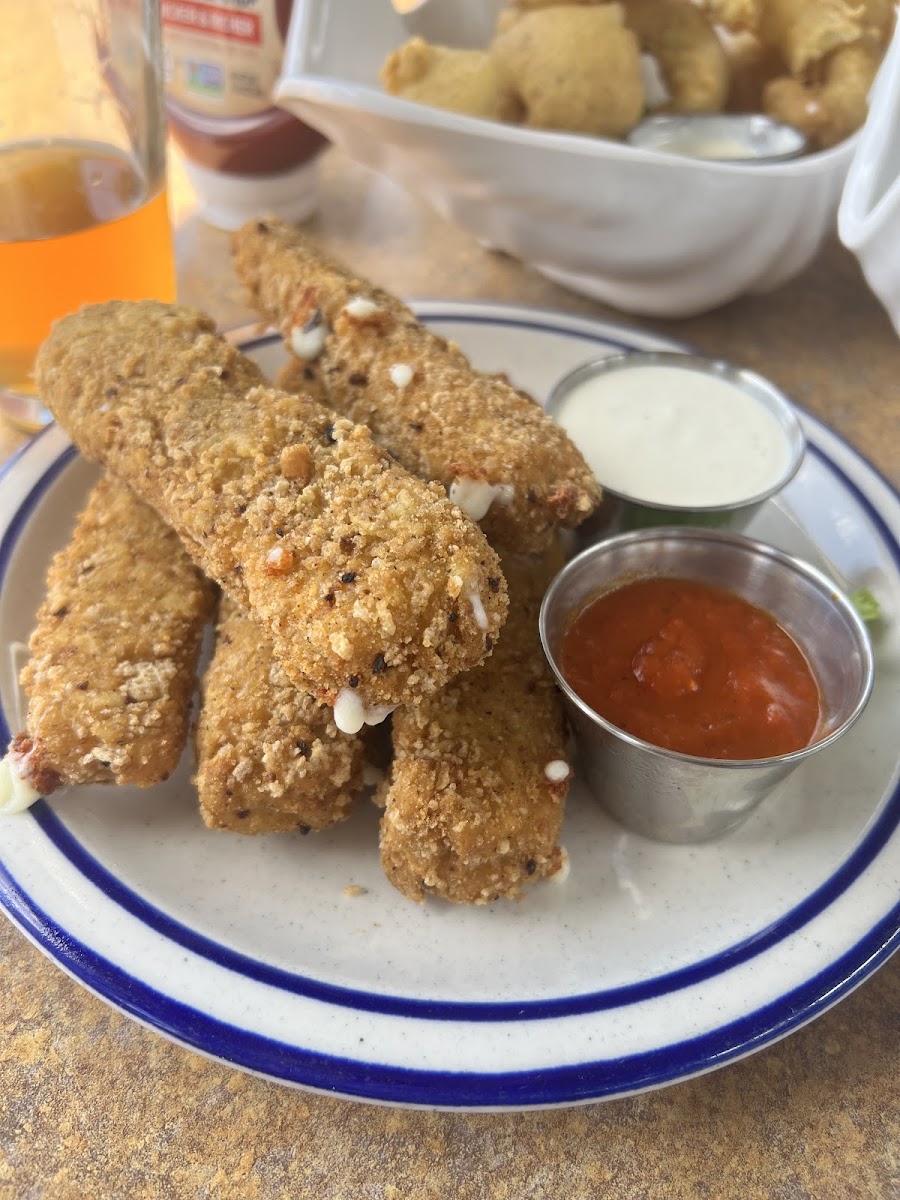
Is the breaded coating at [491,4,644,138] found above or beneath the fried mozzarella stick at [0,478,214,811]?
above

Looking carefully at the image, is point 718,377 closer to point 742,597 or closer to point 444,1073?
point 742,597

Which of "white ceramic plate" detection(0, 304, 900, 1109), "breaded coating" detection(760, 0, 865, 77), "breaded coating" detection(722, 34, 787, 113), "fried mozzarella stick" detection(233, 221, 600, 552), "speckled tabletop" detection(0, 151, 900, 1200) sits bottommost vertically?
"speckled tabletop" detection(0, 151, 900, 1200)

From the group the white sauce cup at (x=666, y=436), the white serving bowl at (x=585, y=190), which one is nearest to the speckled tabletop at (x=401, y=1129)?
the white sauce cup at (x=666, y=436)

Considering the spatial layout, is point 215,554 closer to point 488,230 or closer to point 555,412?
point 555,412

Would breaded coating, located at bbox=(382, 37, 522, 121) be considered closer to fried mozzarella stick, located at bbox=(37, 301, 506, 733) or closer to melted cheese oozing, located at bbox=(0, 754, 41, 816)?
fried mozzarella stick, located at bbox=(37, 301, 506, 733)

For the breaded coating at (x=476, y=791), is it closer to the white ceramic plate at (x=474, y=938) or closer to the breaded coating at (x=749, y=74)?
the white ceramic plate at (x=474, y=938)

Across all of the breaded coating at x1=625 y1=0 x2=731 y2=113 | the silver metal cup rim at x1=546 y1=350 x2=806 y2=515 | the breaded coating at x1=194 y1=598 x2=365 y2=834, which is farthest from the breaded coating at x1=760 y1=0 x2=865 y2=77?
the breaded coating at x1=194 y1=598 x2=365 y2=834

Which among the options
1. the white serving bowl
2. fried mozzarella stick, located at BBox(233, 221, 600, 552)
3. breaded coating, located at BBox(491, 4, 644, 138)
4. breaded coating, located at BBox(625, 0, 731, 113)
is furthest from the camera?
breaded coating, located at BBox(625, 0, 731, 113)
